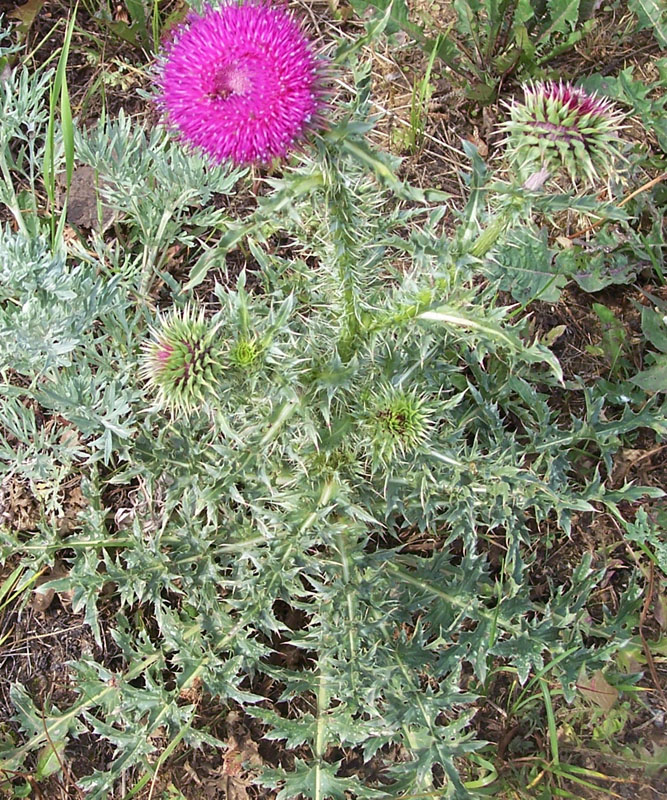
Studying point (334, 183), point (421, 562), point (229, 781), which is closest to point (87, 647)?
point (229, 781)

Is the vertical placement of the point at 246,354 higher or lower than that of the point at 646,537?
higher

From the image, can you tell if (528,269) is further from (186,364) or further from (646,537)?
(186,364)

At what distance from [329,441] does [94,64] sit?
295cm

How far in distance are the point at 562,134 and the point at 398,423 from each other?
1.04 m

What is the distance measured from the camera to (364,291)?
9.72 ft

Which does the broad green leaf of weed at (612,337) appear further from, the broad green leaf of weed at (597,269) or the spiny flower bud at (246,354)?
the spiny flower bud at (246,354)

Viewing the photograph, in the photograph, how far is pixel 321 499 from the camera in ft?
9.95

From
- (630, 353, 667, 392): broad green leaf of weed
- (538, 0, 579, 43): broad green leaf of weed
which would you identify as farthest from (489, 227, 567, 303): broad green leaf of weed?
(538, 0, 579, 43): broad green leaf of weed

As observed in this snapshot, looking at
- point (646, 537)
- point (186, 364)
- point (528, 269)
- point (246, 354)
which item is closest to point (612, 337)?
point (528, 269)

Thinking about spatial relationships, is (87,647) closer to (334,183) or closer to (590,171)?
(334,183)

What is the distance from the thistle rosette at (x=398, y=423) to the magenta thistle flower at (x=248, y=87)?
A: 3.01 feet

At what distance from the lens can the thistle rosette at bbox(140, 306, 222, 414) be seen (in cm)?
225

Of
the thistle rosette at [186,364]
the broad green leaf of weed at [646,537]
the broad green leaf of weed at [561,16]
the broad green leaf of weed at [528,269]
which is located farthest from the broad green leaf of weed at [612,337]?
the thistle rosette at [186,364]

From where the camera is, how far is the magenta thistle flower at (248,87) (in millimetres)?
2035
